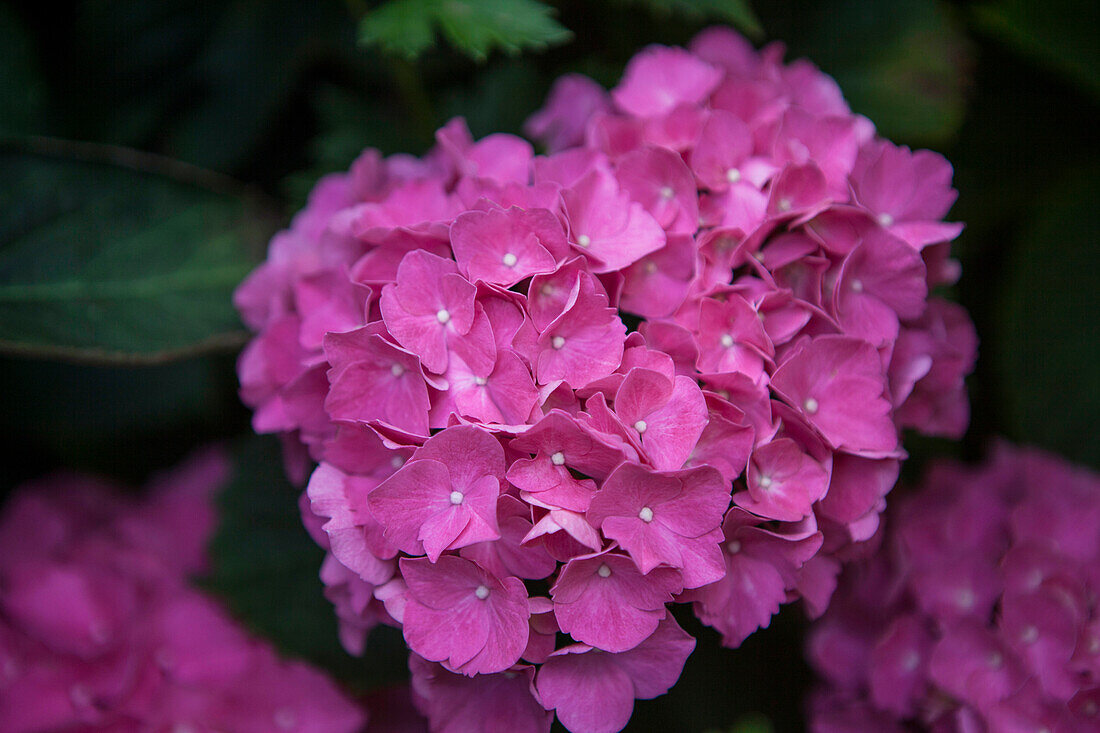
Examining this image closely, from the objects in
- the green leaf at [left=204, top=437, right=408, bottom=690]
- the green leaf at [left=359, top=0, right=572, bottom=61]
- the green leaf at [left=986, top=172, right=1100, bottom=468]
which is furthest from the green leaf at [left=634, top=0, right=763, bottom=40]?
the green leaf at [left=204, top=437, right=408, bottom=690]

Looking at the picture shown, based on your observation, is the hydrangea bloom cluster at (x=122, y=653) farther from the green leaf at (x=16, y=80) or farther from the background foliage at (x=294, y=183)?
the green leaf at (x=16, y=80)

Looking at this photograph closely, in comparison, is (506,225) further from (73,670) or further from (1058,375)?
(1058,375)

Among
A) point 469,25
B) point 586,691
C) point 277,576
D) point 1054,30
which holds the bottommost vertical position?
point 277,576

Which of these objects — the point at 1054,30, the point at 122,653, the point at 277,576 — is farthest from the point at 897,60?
the point at 122,653

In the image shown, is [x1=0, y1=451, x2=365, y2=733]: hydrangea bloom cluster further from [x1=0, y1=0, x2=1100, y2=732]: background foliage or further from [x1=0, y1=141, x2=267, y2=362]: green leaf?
[x1=0, y1=141, x2=267, y2=362]: green leaf

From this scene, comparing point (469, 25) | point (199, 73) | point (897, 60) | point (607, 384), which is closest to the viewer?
point (607, 384)

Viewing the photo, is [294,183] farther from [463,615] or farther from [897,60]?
[897,60]
